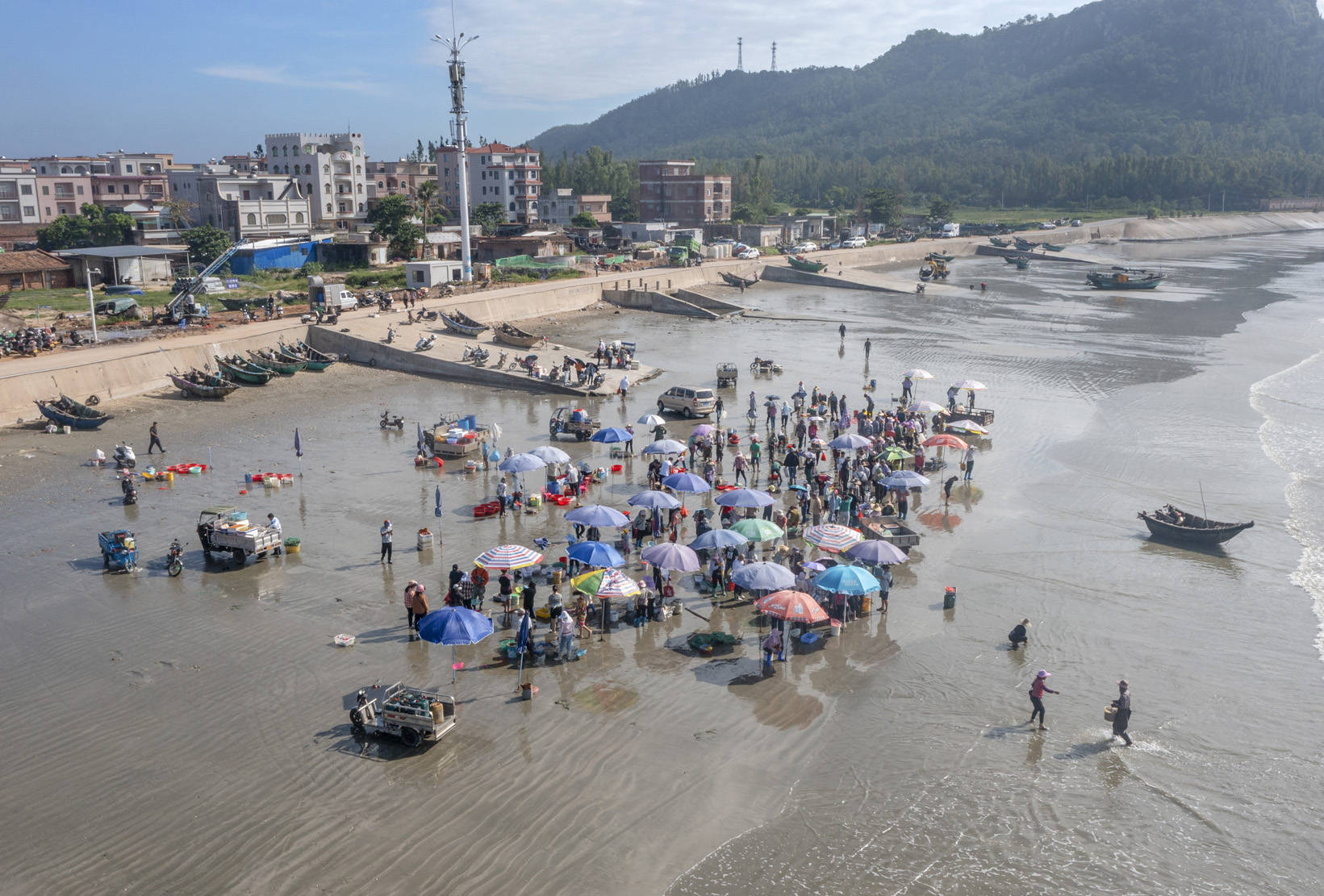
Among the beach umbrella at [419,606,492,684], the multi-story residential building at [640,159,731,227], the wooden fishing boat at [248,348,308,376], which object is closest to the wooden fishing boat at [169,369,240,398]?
the wooden fishing boat at [248,348,308,376]

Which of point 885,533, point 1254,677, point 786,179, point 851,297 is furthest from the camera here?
point 786,179

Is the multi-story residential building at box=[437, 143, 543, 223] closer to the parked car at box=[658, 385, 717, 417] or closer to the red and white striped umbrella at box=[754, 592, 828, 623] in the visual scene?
the parked car at box=[658, 385, 717, 417]

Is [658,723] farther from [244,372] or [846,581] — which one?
[244,372]

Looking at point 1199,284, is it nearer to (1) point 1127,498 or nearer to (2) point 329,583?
(1) point 1127,498

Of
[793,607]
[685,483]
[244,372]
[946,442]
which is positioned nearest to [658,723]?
[793,607]

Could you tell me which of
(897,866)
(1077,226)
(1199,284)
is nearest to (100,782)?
(897,866)

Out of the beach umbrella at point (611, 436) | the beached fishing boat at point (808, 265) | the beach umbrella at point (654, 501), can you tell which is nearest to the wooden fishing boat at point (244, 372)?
the beach umbrella at point (611, 436)
